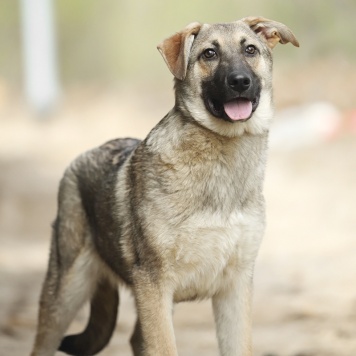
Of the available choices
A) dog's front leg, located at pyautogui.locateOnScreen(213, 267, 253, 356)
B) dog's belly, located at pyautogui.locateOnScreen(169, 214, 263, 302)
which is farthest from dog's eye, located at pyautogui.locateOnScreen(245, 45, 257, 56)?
dog's front leg, located at pyautogui.locateOnScreen(213, 267, 253, 356)

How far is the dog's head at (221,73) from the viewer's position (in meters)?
5.80

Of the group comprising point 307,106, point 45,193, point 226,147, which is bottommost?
point 45,193

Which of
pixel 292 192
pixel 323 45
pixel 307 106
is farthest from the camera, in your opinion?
pixel 323 45

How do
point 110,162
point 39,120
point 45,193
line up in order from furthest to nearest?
point 39,120, point 45,193, point 110,162

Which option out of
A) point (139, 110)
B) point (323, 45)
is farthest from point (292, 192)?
point (139, 110)

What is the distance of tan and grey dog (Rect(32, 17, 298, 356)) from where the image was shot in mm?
5816

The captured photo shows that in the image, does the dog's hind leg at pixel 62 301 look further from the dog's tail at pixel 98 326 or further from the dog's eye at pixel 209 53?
the dog's eye at pixel 209 53

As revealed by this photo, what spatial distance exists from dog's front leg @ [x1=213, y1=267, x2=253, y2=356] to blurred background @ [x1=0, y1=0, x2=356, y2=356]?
1331mm

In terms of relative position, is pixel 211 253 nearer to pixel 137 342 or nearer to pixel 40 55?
pixel 137 342

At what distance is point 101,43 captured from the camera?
20.7 meters

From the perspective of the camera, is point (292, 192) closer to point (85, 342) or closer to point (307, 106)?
point (307, 106)

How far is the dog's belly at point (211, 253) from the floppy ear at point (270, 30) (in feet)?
3.63

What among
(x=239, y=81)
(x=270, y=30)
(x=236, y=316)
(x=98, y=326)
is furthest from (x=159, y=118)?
(x=239, y=81)

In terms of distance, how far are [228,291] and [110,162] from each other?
1.24m
